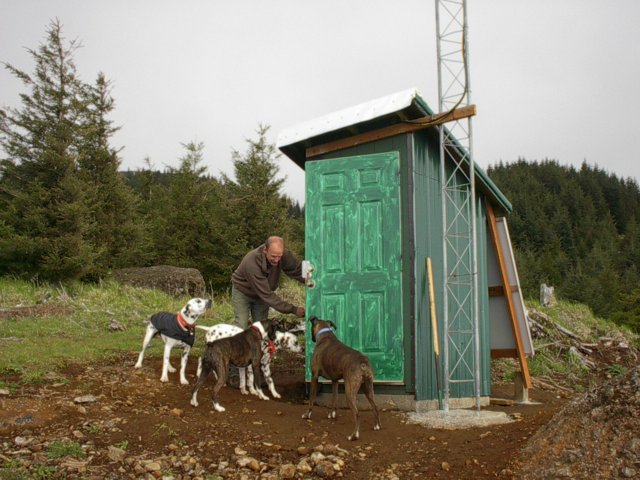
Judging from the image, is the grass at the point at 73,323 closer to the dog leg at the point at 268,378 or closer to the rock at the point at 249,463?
the dog leg at the point at 268,378

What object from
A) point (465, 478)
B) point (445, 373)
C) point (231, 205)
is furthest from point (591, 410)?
point (231, 205)

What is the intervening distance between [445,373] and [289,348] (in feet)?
6.96

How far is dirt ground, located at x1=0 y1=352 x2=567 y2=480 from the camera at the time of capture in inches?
196

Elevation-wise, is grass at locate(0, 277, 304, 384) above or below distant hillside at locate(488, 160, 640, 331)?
below

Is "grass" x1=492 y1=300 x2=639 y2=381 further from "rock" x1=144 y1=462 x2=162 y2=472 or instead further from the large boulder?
the large boulder

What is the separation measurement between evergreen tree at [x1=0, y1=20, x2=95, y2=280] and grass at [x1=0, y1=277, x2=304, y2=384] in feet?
2.76

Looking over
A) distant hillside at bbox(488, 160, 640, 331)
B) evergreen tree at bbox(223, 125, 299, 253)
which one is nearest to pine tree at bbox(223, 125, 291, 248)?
evergreen tree at bbox(223, 125, 299, 253)

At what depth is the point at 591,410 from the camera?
15.7 feet

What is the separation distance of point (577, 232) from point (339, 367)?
9469cm

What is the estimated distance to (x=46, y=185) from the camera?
18.9m

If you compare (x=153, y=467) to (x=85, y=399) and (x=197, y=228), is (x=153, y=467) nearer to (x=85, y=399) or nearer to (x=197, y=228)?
(x=85, y=399)

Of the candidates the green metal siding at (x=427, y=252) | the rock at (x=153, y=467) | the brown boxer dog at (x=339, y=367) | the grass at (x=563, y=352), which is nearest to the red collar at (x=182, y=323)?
the brown boxer dog at (x=339, y=367)

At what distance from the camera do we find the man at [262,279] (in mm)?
8031

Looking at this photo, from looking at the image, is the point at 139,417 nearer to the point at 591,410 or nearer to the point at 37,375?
the point at 37,375
